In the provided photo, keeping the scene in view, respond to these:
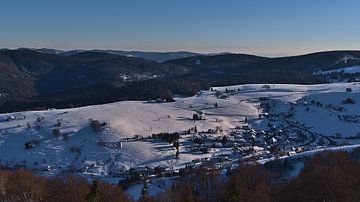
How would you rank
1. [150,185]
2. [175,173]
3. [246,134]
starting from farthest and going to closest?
[246,134] → [175,173] → [150,185]

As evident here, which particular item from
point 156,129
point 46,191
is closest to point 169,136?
point 156,129

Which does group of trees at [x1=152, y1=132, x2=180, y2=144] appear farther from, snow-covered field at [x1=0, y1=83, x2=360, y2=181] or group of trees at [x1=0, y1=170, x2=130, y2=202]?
group of trees at [x1=0, y1=170, x2=130, y2=202]

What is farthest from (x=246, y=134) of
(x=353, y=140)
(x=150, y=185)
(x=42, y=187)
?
(x=42, y=187)

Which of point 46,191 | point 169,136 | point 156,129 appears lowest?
point 169,136

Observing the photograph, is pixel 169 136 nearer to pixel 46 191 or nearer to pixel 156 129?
pixel 156 129

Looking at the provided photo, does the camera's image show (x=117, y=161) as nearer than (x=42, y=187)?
No

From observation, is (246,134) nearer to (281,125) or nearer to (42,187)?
(281,125)

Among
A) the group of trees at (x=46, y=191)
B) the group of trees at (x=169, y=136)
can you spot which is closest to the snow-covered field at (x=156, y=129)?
the group of trees at (x=169, y=136)

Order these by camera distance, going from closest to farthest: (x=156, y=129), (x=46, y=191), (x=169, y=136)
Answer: (x=46, y=191) → (x=169, y=136) → (x=156, y=129)

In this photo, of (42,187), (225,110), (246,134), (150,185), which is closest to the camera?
(42,187)

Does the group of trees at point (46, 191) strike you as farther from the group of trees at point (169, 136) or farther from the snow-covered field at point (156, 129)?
the group of trees at point (169, 136)
